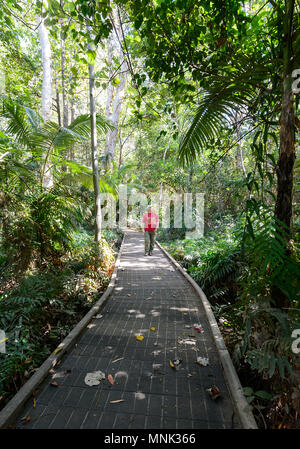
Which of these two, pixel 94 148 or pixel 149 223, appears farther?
pixel 149 223

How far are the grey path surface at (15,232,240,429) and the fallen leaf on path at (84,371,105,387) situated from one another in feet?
0.15

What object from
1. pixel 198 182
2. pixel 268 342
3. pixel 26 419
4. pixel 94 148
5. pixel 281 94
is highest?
pixel 94 148

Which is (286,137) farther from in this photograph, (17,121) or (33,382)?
(17,121)

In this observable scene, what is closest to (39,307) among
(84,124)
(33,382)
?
(33,382)

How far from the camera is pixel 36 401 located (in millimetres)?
2094

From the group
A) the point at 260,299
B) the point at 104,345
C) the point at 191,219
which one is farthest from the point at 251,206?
the point at 191,219

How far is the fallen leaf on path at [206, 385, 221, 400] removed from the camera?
2121mm

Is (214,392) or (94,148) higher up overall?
(94,148)

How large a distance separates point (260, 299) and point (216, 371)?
107 cm

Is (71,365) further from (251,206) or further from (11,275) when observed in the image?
(251,206)

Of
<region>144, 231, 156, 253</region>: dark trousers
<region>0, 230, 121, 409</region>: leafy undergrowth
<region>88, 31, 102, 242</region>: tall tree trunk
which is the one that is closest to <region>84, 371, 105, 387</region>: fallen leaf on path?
<region>0, 230, 121, 409</region>: leafy undergrowth

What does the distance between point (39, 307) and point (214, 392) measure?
293 cm

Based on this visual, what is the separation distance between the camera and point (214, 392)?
215cm

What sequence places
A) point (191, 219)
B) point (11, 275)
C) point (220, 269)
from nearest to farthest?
1. point (11, 275)
2. point (220, 269)
3. point (191, 219)
